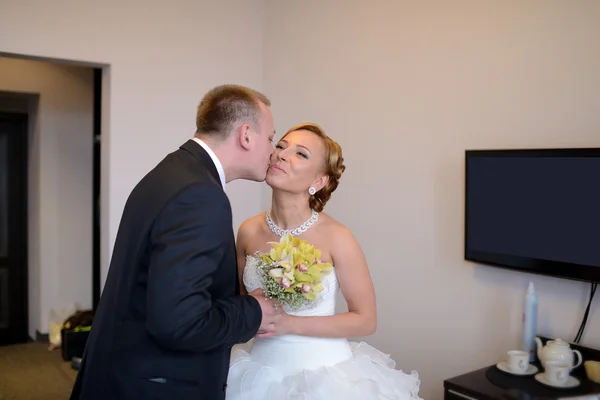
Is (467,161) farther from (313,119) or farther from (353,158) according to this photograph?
(313,119)

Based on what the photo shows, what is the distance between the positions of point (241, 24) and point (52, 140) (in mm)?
2213

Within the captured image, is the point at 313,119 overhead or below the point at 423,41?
below

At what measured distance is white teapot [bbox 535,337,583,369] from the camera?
2.54 m

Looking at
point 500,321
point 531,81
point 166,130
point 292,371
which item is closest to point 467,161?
point 531,81

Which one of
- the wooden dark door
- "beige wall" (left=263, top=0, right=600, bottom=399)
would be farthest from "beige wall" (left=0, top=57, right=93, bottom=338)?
"beige wall" (left=263, top=0, right=600, bottom=399)

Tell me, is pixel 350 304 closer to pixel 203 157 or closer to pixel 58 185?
pixel 203 157

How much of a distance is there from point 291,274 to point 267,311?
131 mm

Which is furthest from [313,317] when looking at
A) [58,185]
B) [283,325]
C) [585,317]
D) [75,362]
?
[58,185]

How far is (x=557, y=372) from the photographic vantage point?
8.25ft

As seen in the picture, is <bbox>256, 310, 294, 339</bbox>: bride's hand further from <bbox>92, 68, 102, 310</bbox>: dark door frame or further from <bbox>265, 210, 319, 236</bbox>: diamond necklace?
<bbox>92, 68, 102, 310</bbox>: dark door frame

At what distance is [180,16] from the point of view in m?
4.41

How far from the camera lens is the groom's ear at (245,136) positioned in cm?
186

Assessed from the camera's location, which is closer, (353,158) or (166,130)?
(353,158)

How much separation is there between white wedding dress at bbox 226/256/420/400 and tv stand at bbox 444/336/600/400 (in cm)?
29
